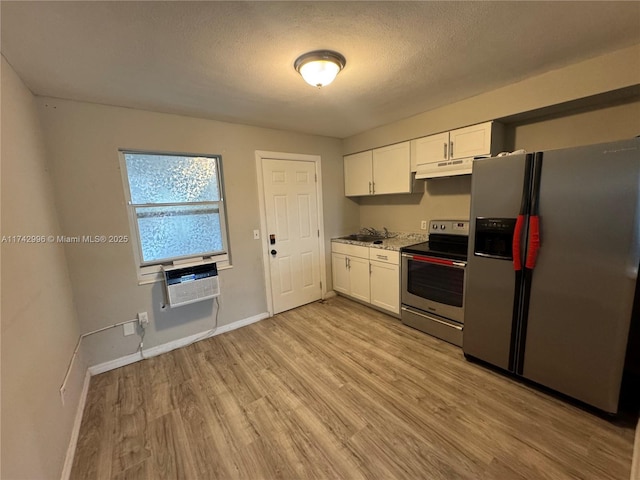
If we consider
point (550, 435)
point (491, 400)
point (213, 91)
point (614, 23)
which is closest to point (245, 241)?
point (213, 91)

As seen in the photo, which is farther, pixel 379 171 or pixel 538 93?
pixel 379 171

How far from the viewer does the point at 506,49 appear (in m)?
1.71

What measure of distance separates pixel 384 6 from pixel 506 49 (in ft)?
3.28

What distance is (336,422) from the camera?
176cm

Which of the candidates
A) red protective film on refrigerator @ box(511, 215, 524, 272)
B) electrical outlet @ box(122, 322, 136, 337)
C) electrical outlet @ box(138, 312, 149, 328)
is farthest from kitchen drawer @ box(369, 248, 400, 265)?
electrical outlet @ box(122, 322, 136, 337)

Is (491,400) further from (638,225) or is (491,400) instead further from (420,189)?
(420,189)

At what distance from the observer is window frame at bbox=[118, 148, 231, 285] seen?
245 centimetres

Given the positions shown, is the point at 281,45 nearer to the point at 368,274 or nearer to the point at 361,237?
the point at 368,274

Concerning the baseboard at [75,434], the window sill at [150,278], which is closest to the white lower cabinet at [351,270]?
the window sill at [150,278]

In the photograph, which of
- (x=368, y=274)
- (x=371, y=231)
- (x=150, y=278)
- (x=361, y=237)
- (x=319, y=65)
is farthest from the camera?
(x=371, y=231)

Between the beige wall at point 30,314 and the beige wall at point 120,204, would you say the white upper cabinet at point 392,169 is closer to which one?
the beige wall at point 120,204

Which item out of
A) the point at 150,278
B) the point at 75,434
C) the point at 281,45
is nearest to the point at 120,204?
the point at 150,278

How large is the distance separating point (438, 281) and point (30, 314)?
10.1 feet

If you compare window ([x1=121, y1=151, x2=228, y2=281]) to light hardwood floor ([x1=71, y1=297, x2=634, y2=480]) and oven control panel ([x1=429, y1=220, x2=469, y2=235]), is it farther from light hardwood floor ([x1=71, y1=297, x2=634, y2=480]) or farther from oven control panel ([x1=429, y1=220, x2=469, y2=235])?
oven control panel ([x1=429, y1=220, x2=469, y2=235])
